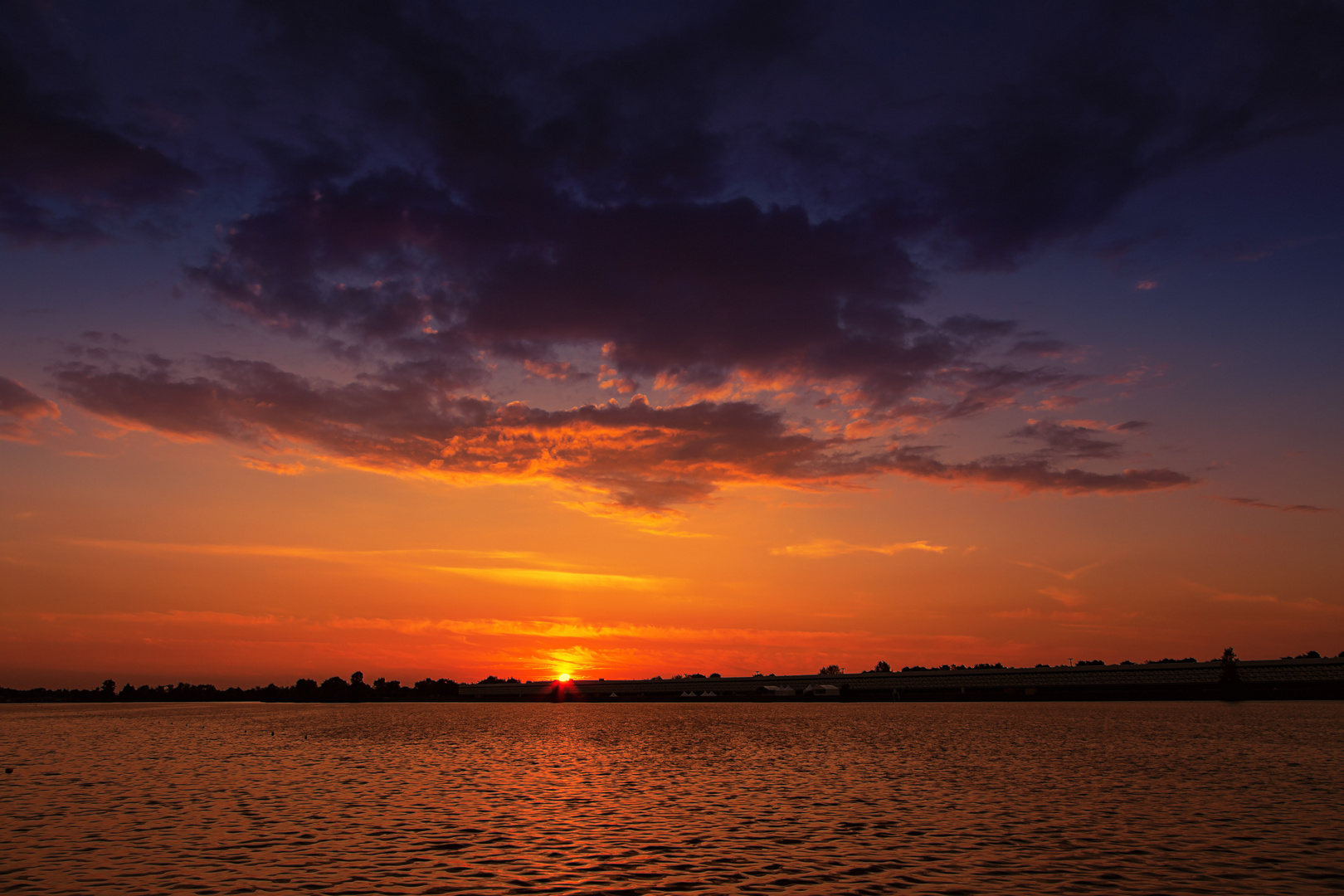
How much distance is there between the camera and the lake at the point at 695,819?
3058 centimetres

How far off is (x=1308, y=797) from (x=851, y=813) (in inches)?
1052

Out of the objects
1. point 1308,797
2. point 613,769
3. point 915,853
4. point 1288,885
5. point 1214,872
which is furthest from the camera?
point 613,769

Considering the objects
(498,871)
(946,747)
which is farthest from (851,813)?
(946,747)

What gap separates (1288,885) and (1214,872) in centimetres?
238

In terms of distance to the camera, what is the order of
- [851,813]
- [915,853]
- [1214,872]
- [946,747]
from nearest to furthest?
[1214,872], [915,853], [851,813], [946,747]

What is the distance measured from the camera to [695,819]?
44094 millimetres

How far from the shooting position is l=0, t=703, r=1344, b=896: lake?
3058 centimetres

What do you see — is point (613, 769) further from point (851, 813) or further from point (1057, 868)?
point (1057, 868)

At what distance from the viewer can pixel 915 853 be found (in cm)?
3447

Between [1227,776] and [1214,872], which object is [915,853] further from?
[1227,776]

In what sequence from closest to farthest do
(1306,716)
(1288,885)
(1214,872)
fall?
(1288,885) < (1214,872) < (1306,716)

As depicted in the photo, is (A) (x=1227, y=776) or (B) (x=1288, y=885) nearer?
(B) (x=1288, y=885)

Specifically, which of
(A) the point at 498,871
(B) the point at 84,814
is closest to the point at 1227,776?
(A) the point at 498,871

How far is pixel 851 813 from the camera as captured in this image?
4547 centimetres
